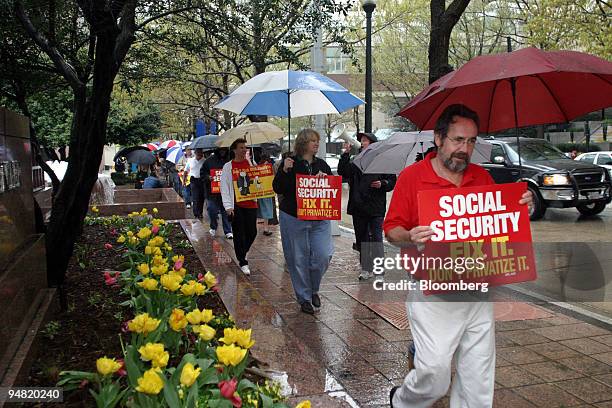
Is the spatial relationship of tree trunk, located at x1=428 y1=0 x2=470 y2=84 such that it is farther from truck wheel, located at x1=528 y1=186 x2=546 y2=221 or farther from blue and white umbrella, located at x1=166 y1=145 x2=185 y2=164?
blue and white umbrella, located at x1=166 y1=145 x2=185 y2=164

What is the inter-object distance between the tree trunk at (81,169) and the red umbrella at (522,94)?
2960 mm

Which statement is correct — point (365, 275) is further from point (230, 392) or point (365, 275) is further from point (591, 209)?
point (591, 209)

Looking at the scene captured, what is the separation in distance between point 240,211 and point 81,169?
2983mm

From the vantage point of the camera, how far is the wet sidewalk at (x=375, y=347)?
4.11 metres

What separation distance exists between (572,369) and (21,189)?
4527mm

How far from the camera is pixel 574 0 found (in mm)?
18141

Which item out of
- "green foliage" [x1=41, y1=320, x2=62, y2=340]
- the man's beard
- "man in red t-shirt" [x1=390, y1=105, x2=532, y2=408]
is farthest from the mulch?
the man's beard

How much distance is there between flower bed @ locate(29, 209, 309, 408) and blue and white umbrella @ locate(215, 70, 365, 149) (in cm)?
243

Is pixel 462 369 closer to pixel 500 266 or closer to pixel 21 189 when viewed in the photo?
pixel 500 266

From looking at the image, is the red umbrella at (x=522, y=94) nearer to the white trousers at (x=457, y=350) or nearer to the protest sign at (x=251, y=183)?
the white trousers at (x=457, y=350)

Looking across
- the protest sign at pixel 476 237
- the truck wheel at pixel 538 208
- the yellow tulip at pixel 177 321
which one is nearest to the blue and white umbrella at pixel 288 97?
the protest sign at pixel 476 237

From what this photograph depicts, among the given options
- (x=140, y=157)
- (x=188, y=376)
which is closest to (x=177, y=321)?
(x=188, y=376)

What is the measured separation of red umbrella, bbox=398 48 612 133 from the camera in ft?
11.9

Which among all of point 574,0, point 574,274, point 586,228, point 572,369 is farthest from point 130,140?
point 572,369
